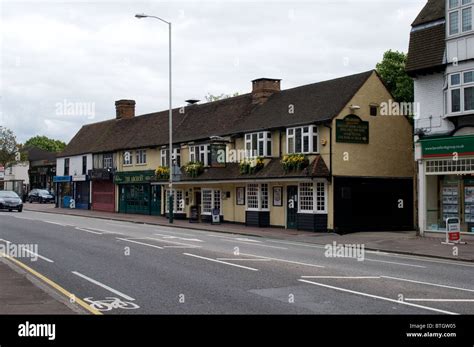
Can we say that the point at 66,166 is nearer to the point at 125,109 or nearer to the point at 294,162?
the point at 125,109

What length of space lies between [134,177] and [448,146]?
28.1 meters

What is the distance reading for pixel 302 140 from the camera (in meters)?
29.8

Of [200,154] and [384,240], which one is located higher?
[200,154]

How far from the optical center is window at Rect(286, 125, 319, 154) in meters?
29.2

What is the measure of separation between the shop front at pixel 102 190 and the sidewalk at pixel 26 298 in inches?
1474

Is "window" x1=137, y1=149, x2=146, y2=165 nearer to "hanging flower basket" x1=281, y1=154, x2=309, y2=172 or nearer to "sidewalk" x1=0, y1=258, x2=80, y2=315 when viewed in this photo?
"hanging flower basket" x1=281, y1=154, x2=309, y2=172

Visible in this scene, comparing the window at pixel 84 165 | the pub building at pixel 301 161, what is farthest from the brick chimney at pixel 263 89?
the window at pixel 84 165

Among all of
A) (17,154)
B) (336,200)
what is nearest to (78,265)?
(336,200)

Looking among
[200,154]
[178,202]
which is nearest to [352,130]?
[200,154]

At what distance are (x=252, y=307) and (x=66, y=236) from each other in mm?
15355

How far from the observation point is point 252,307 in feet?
31.1

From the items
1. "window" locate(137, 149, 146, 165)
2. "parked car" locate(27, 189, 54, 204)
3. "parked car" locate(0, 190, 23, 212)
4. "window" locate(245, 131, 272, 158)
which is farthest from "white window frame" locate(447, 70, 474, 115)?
"parked car" locate(27, 189, 54, 204)

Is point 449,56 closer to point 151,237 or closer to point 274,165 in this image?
point 274,165

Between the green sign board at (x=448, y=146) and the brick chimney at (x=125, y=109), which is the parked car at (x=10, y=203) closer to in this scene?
the brick chimney at (x=125, y=109)
